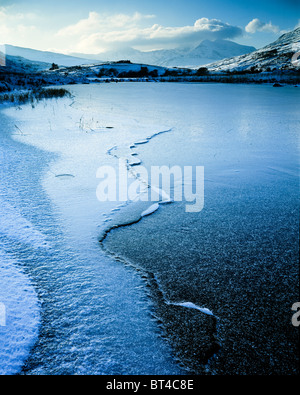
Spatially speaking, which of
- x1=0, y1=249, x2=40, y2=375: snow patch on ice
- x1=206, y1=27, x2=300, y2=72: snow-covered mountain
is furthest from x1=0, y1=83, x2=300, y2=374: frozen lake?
x1=206, y1=27, x2=300, y2=72: snow-covered mountain

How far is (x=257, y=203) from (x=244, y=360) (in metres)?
1.79

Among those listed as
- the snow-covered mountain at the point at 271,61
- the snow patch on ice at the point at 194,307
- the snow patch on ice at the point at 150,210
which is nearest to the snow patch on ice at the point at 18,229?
the snow patch on ice at the point at 150,210

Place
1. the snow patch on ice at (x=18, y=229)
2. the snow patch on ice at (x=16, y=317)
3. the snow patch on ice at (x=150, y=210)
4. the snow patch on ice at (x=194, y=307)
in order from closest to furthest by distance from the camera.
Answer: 1. the snow patch on ice at (x=16, y=317)
2. the snow patch on ice at (x=194, y=307)
3. the snow patch on ice at (x=18, y=229)
4. the snow patch on ice at (x=150, y=210)

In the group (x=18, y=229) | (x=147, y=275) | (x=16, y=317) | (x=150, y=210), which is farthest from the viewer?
(x=150, y=210)

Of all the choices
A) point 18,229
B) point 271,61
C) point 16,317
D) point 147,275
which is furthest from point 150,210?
point 271,61

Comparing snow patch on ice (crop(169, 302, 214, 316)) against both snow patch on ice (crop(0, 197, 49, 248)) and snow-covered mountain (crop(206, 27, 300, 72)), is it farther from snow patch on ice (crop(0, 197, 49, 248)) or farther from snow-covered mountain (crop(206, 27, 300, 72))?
snow-covered mountain (crop(206, 27, 300, 72))

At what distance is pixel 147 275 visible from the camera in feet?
5.57

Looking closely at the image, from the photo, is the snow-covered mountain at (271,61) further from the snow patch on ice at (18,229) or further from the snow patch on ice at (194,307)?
the snow patch on ice at (194,307)

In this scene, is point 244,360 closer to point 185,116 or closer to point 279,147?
point 279,147

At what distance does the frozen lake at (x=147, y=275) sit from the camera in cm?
119

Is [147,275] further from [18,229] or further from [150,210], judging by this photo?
[18,229]

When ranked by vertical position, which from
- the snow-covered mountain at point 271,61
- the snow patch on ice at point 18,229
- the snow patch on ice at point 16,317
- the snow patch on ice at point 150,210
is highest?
the snow-covered mountain at point 271,61

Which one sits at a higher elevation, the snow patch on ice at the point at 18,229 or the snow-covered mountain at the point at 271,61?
the snow-covered mountain at the point at 271,61
